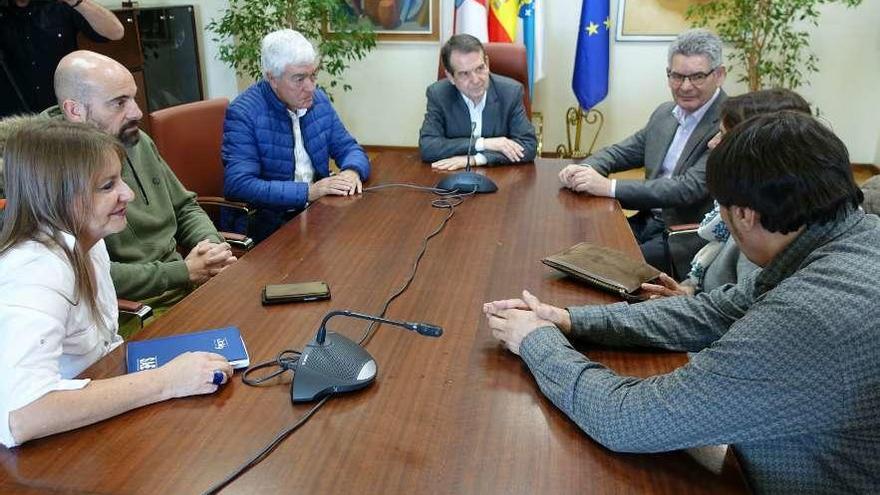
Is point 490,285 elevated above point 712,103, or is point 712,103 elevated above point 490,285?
point 712,103

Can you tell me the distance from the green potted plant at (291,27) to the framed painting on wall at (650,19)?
1.69 meters

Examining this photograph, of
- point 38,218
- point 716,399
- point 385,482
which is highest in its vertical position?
point 38,218

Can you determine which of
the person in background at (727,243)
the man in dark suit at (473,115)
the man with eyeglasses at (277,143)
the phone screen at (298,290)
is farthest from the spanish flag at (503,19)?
the phone screen at (298,290)

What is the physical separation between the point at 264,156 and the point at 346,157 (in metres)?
0.32

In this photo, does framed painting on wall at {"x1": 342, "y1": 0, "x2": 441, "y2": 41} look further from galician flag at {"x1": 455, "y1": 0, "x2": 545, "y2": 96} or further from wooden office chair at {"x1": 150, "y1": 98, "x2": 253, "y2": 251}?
wooden office chair at {"x1": 150, "y1": 98, "x2": 253, "y2": 251}

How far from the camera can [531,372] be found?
45.6 inches

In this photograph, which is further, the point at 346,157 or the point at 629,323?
Answer: the point at 346,157

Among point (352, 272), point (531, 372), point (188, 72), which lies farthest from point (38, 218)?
point (188, 72)

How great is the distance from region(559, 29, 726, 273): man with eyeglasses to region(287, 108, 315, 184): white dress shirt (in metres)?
0.97

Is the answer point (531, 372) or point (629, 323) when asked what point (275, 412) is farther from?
point (629, 323)

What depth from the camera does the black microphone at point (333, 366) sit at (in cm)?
109

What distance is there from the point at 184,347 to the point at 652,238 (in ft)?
5.82

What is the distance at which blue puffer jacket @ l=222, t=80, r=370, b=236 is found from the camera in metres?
2.29

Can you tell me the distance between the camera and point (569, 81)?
4.74m
